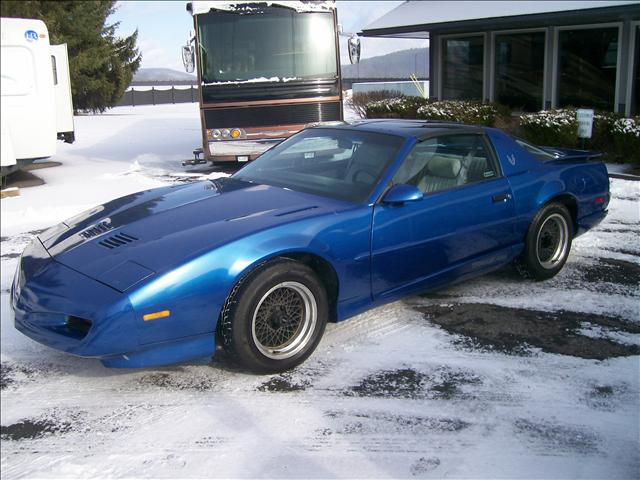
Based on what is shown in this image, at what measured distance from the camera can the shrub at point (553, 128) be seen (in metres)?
12.1

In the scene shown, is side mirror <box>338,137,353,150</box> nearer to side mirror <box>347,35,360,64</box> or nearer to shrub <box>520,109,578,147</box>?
side mirror <box>347,35,360,64</box>

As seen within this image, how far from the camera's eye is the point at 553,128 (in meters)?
12.3

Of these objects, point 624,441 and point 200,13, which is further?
point 200,13

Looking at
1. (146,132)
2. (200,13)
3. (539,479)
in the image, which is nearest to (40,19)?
(200,13)

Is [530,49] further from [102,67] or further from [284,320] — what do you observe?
[102,67]

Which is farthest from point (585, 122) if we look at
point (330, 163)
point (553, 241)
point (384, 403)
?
point (384, 403)

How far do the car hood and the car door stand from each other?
0.46 m

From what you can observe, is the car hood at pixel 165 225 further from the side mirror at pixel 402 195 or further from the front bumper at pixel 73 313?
the side mirror at pixel 402 195

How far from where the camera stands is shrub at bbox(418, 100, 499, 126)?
48.0 ft

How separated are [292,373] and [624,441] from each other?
177 centimetres

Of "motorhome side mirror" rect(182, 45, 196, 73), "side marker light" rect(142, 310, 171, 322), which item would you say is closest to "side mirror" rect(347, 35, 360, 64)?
"motorhome side mirror" rect(182, 45, 196, 73)

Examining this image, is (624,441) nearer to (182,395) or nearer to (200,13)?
(182,395)

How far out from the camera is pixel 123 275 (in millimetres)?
3426

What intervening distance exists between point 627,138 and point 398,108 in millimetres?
6373
